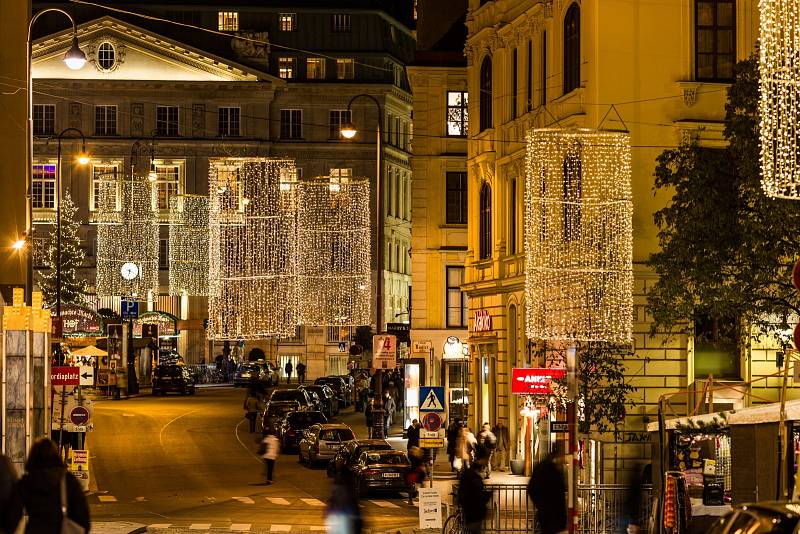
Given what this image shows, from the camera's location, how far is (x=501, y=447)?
45.5 metres

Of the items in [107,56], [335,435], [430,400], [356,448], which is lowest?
[335,435]

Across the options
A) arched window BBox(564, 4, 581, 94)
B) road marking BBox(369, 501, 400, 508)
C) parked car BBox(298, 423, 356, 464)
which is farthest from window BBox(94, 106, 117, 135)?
road marking BBox(369, 501, 400, 508)

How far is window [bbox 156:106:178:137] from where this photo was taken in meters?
107

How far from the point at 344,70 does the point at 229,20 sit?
8.74 m

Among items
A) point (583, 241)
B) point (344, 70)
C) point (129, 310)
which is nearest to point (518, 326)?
point (583, 241)

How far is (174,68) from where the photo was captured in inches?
4144

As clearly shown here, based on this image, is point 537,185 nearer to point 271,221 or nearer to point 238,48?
point 271,221

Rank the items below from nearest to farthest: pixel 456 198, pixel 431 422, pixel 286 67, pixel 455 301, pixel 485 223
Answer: pixel 431 422 → pixel 485 223 → pixel 456 198 → pixel 455 301 → pixel 286 67

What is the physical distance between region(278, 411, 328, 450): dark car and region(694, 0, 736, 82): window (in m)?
20.6

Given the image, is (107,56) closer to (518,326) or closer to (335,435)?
(335,435)

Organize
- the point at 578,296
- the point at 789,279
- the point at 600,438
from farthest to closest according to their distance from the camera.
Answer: the point at 600,438 → the point at 578,296 → the point at 789,279

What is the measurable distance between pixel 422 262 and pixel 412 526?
1145 inches

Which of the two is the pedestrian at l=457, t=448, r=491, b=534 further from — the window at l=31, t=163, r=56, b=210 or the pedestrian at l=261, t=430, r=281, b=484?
the window at l=31, t=163, r=56, b=210

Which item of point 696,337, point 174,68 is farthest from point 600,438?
point 174,68
